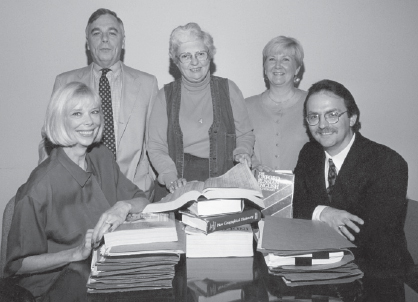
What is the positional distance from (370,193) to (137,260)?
1.30 metres

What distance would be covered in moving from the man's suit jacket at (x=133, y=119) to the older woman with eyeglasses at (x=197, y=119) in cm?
19

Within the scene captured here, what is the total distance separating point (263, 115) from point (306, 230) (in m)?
1.55

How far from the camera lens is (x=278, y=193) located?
80.0 inches

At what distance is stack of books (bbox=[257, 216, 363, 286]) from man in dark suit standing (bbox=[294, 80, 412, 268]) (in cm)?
43

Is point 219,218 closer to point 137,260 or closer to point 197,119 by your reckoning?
point 137,260

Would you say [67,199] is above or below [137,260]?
above

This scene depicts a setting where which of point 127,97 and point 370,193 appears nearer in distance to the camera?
point 370,193

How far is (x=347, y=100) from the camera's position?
2.16 metres

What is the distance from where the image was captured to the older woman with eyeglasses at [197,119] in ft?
8.65

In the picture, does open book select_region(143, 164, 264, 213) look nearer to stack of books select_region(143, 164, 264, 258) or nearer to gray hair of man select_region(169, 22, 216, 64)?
stack of books select_region(143, 164, 264, 258)

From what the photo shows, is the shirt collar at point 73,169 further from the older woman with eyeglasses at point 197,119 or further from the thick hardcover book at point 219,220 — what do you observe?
the older woman with eyeglasses at point 197,119

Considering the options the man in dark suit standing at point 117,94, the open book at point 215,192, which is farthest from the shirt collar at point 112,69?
the open book at point 215,192

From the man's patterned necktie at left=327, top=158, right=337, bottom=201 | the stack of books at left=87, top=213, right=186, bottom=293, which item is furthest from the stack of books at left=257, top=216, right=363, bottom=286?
the man's patterned necktie at left=327, top=158, right=337, bottom=201

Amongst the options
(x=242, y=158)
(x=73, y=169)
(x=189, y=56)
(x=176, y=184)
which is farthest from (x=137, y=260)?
(x=189, y=56)
